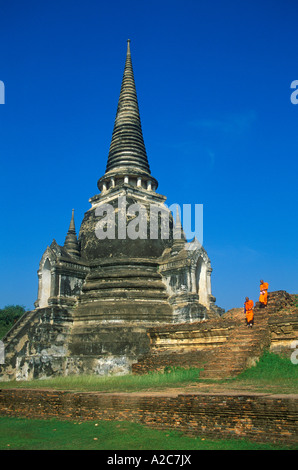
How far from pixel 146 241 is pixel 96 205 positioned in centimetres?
419

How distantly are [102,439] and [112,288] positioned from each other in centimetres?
1303

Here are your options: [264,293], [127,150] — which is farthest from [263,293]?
[127,150]

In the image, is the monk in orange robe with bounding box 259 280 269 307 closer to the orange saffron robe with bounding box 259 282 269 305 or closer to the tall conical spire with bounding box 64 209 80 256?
the orange saffron robe with bounding box 259 282 269 305

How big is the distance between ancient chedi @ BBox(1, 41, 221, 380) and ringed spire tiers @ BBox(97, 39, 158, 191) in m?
0.08

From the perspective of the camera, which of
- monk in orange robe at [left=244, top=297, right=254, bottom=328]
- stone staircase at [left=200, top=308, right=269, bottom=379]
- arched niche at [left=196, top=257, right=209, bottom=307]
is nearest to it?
stone staircase at [left=200, top=308, right=269, bottom=379]

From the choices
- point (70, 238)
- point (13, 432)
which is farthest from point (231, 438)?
point (70, 238)

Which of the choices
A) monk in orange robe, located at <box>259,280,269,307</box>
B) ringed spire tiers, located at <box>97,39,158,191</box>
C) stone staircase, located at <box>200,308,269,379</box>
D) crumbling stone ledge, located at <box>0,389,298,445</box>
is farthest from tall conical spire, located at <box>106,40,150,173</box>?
crumbling stone ledge, located at <box>0,389,298,445</box>

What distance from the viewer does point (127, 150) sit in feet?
82.7

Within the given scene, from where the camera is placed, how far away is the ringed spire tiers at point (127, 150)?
24250 mm

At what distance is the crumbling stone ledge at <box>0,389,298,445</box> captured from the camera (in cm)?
651

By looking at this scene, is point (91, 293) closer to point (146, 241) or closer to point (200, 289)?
point (146, 241)

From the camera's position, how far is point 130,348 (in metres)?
17.5

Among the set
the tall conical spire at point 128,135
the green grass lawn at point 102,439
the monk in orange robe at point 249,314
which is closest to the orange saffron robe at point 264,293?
the monk in orange robe at point 249,314
